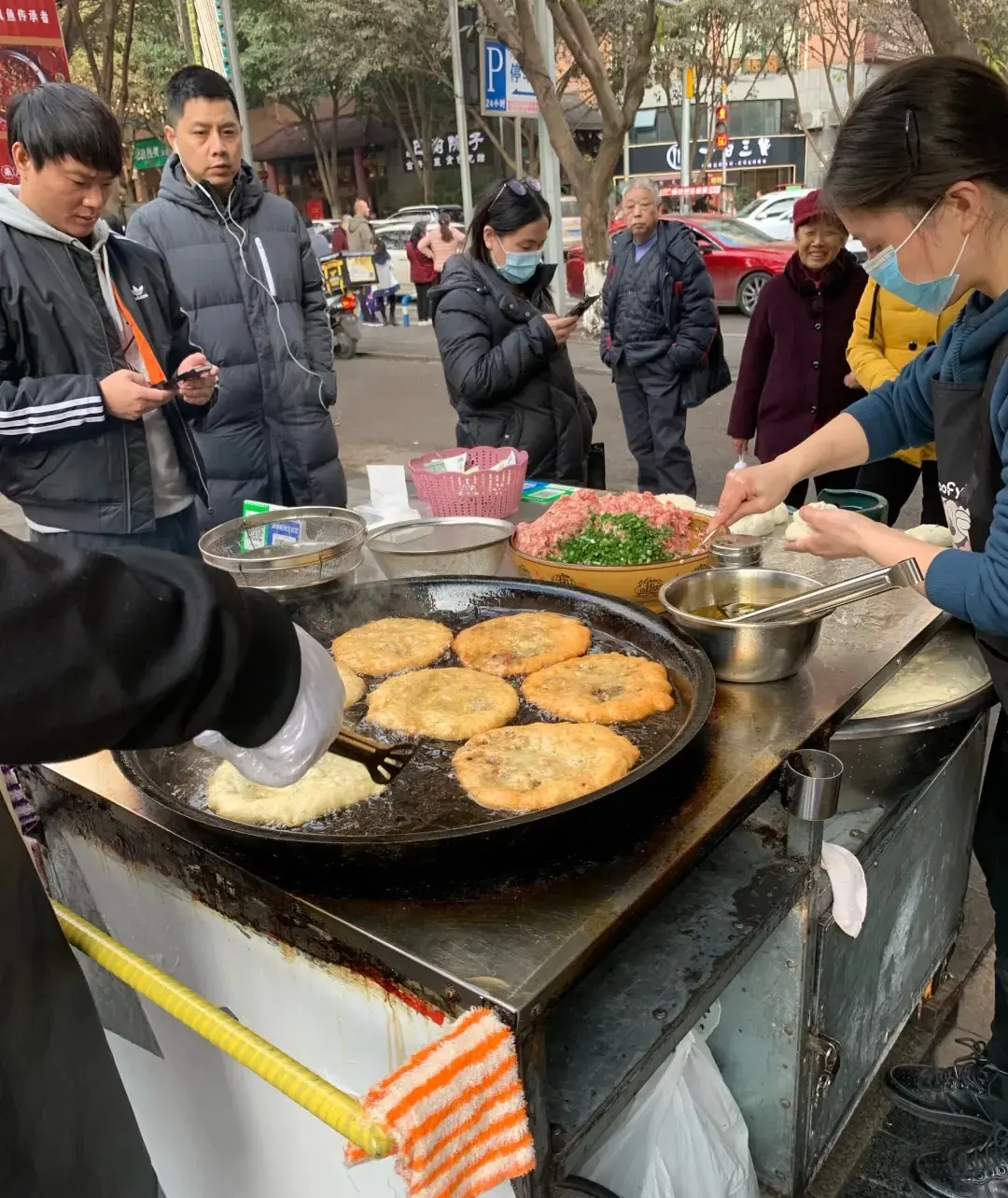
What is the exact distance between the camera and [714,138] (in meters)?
28.0

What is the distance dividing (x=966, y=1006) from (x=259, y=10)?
3399 cm

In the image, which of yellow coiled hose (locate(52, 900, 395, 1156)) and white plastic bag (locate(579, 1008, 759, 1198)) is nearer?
yellow coiled hose (locate(52, 900, 395, 1156))

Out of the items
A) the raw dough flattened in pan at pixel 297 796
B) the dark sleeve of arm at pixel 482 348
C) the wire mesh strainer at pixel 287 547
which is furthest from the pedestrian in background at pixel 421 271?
the raw dough flattened in pan at pixel 297 796

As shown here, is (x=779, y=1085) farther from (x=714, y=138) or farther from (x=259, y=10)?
(x=259, y=10)

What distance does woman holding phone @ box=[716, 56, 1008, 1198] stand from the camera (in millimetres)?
1740

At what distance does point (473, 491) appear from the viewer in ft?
9.73

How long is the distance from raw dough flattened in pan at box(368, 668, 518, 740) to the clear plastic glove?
62cm

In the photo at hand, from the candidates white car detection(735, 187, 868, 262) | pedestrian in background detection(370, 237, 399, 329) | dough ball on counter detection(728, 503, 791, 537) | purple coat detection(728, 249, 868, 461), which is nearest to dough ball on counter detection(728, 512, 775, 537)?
dough ball on counter detection(728, 503, 791, 537)

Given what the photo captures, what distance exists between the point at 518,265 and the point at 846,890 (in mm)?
2929

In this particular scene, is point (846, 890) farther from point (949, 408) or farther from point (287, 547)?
point (287, 547)

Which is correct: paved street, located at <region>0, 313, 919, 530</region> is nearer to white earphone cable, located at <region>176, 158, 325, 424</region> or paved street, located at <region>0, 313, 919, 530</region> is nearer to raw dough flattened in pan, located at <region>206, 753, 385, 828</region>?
white earphone cable, located at <region>176, 158, 325, 424</region>

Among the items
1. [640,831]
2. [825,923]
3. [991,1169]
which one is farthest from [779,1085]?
[640,831]

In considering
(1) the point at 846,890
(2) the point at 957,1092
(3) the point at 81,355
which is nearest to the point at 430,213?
(3) the point at 81,355

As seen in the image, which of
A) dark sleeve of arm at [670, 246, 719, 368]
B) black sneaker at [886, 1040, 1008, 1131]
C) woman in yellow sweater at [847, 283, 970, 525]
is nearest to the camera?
black sneaker at [886, 1040, 1008, 1131]
